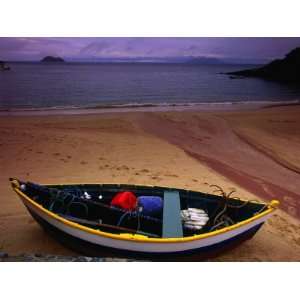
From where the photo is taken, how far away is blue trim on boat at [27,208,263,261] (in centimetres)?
280

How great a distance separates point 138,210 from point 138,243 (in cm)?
42

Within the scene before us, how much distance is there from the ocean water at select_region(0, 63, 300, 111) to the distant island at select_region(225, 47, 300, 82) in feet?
0.31

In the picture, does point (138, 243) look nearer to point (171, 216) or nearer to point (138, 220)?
point (138, 220)

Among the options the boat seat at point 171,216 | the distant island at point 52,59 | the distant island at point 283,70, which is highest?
the distant island at point 52,59

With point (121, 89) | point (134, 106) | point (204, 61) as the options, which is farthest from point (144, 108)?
point (204, 61)

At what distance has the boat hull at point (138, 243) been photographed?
8.89ft

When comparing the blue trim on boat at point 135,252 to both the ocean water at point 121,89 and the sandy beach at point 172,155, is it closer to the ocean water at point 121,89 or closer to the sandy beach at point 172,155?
the sandy beach at point 172,155

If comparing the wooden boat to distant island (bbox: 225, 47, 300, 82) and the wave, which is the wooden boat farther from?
distant island (bbox: 225, 47, 300, 82)

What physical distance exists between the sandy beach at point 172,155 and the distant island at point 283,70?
12.4 inches

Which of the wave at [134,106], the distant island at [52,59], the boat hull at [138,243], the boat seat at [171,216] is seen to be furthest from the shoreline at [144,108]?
the boat hull at [138,243]

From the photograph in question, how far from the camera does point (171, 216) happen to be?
9.99ft
